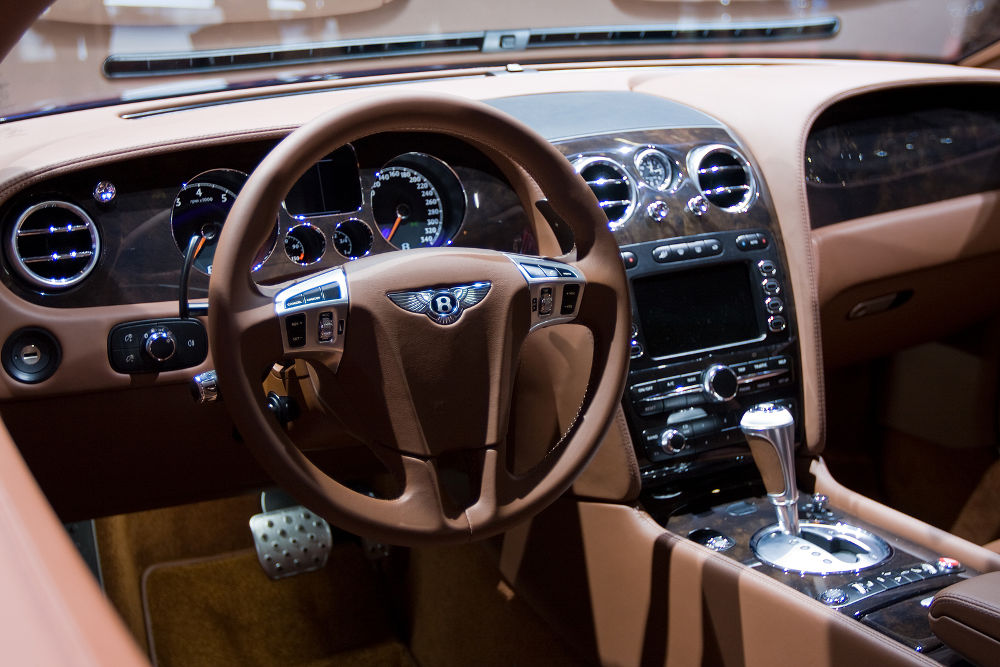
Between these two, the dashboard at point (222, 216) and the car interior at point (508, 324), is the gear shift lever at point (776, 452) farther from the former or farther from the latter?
the dashboard at point (222, 216)

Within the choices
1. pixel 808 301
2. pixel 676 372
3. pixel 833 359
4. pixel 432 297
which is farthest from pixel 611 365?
pixel 833 359

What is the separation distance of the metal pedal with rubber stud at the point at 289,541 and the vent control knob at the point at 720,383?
907 millimetres

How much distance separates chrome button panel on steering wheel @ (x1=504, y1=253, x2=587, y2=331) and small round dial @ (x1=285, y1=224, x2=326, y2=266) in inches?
15.9

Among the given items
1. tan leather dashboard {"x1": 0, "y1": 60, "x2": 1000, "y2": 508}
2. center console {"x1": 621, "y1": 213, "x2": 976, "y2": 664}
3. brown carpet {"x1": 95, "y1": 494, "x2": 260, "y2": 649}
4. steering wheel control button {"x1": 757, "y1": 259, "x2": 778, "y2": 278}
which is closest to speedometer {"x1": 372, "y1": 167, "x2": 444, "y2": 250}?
tan leather dashboard {"x1": 0, "y1": 60, "x2": 1000, "y2": 508}

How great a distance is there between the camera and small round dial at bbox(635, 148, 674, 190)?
1.51m

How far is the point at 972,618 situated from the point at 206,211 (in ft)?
3.63

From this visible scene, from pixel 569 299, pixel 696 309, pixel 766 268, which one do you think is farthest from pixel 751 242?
pixel 569 299

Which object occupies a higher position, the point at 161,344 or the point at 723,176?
the point at 723,176

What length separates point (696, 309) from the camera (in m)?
1.50

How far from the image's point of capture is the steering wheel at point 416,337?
948mm

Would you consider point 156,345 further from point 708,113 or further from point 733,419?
point 708,113

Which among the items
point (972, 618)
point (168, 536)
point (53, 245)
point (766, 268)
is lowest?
point (168, 536)

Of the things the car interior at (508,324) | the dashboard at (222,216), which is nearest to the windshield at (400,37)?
the car interior at (508,324)

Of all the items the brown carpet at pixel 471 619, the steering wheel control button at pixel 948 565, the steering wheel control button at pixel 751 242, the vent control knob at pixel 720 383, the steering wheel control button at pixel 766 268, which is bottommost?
the brown carpet at pixel 471 619
